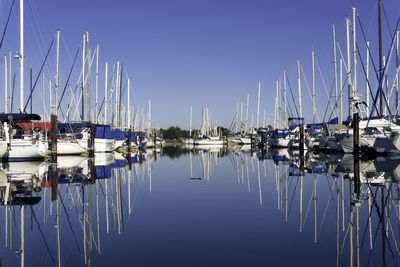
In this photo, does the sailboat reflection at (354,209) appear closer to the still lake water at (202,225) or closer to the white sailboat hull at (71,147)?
the still lake water at (202,225)

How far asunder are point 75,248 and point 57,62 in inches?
1385

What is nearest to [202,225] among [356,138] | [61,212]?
[61,212]

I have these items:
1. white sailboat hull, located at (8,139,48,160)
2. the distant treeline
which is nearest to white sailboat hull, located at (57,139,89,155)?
white sailboat hull, located at (8,139,48,160)

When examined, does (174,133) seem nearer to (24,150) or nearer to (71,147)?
(71,147)

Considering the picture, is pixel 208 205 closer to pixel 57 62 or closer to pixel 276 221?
pixel 276 221

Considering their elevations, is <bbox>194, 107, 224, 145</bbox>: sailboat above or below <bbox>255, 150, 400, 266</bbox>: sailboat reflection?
above

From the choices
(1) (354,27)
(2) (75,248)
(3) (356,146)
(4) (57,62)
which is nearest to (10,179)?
(2) (75,248)

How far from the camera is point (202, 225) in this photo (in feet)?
32.9

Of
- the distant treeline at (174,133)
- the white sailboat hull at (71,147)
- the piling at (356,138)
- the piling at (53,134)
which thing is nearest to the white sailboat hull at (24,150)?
the piling at (53,134)

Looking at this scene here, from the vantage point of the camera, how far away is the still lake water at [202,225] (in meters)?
7.22

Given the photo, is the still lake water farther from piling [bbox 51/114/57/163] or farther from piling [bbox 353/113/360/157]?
piling [bbox 51/114/57/163]

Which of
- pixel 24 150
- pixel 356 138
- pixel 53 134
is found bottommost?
pixel 24 150

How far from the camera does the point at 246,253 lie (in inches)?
294

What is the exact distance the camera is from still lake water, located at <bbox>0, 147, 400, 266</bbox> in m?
7.22
